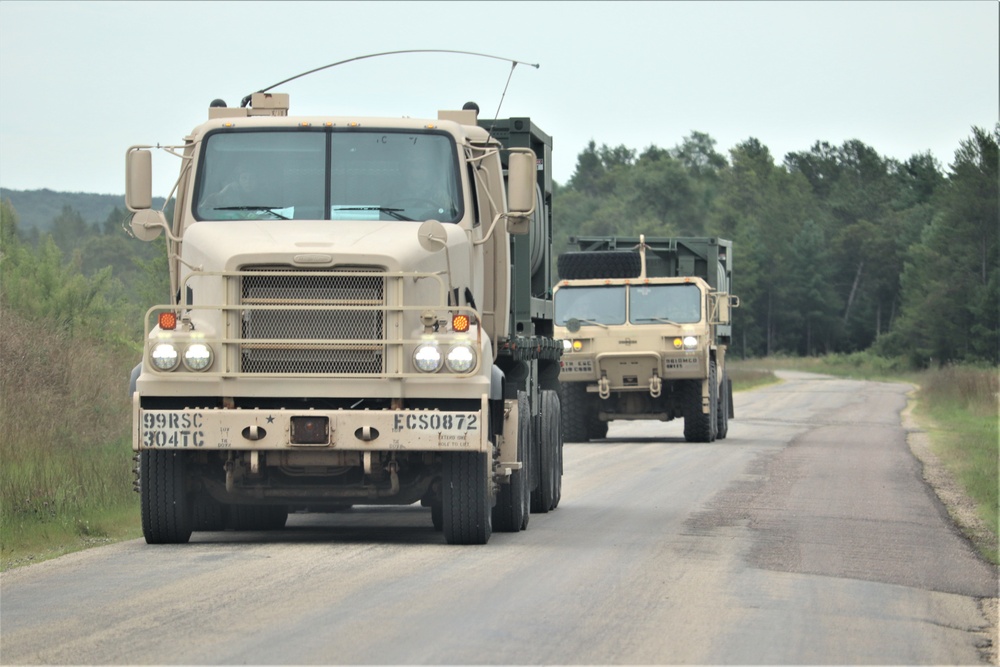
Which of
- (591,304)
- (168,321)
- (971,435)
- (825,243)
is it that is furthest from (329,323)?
(825,243)

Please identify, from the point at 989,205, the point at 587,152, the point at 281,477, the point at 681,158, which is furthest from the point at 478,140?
the point at 587,152

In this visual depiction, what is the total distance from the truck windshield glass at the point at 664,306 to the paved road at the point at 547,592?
11712 mm

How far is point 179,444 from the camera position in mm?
10891

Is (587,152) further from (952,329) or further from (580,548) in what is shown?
(580,548)

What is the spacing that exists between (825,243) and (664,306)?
346ft

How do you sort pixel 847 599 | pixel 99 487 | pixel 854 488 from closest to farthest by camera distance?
pixel 847 599 < pixel 99 487 < pixel 854 488

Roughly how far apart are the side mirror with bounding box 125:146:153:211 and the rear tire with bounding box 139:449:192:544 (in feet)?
6.13

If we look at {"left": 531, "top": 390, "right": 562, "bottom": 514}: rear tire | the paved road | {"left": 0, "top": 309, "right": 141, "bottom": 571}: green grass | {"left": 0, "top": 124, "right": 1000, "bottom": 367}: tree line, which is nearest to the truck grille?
the paved road

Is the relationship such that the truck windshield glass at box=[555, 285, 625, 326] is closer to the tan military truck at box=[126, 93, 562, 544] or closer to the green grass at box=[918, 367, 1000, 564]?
the green grass at box=[918, 367, 1000, 564]

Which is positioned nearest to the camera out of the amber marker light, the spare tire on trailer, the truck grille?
the truck grille

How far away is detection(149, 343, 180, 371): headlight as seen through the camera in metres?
11.1

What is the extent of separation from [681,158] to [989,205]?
100406 millimetres

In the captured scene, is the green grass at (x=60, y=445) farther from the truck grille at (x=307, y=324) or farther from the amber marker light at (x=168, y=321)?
the truck grille at (x=307, y=324)

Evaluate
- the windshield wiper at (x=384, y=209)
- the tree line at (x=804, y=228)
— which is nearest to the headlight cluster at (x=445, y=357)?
the windshield wiper at (x=384, y=209)
